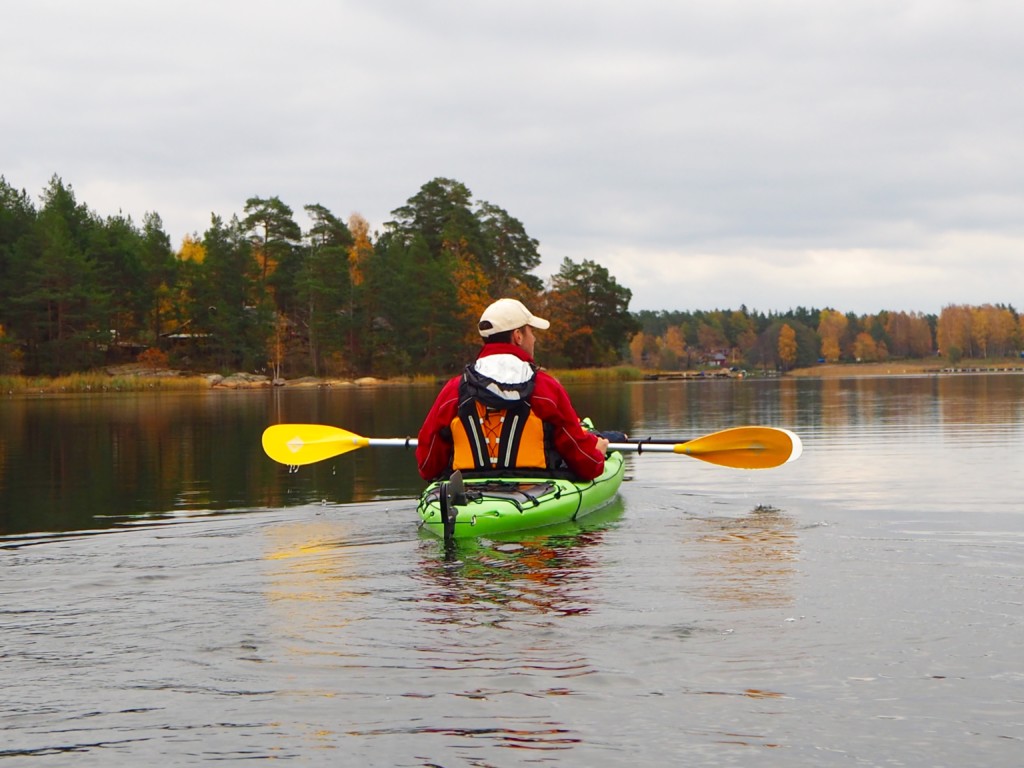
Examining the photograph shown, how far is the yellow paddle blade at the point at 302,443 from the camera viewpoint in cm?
1479

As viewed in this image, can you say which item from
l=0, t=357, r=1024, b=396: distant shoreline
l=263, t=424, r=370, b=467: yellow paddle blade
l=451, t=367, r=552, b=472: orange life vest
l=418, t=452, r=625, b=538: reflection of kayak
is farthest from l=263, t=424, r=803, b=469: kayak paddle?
l=0, t=357, r=1024, b=396: distant shoreline

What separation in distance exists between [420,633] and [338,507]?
7069 millimetres

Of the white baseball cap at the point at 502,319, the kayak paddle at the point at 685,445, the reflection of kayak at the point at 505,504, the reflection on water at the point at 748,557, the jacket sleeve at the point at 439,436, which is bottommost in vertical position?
the reflection on water at the point at 748,557

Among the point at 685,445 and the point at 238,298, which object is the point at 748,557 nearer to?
the point at 685,445

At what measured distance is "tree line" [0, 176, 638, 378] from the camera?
233 ft

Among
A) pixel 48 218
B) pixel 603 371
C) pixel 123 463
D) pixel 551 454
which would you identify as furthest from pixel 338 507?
pixel 603 371

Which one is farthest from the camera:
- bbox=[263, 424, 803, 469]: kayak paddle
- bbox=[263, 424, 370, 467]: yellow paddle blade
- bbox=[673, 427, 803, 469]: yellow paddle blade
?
bbox=[263, 424, 370, 467]: yellow paddle blade

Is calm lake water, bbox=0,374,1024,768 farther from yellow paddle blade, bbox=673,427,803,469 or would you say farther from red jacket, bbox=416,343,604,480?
red jacket, bbox=416,343,604,480

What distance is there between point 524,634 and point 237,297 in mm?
77793

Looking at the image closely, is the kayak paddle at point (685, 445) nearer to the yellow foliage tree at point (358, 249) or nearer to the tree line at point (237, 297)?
the tree line at point (237, 297)

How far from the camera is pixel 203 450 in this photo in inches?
887

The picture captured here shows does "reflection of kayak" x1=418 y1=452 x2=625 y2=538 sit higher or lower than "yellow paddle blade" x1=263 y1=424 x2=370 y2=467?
lower

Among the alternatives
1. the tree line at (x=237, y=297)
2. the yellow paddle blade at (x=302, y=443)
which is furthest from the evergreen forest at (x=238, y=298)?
the yellow paddle blade at (x=302, y=443)

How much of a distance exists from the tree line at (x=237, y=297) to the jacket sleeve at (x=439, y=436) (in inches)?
2539
